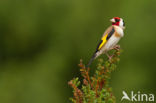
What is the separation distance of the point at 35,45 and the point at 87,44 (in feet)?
11.5

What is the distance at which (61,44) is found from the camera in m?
22.0

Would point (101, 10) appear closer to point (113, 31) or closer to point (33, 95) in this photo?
point (33, 95)

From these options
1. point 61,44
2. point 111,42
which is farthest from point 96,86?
point 61,44

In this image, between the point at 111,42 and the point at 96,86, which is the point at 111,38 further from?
the point at 96,86

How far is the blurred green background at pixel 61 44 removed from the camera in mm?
20250

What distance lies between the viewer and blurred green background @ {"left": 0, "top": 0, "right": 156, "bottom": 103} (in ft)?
66.4

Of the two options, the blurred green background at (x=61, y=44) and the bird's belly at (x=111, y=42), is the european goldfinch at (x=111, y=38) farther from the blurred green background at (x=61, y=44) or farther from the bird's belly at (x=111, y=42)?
the blurred green background at (x=61, y=44)

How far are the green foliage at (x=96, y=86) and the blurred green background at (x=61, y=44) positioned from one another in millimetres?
13292

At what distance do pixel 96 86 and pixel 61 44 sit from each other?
16.2 metres

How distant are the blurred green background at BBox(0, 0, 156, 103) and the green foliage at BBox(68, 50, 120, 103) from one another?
1329 cm

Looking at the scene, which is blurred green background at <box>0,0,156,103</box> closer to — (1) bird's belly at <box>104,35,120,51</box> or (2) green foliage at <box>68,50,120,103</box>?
Result: (1) bird's belly at <box>104,35,120,51</box>

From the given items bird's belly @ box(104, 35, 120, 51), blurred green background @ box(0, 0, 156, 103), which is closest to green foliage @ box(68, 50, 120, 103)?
bird's belly @ box(104, 35, 120, 51)

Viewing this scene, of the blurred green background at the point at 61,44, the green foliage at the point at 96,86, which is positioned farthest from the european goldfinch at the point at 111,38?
the blurred green background at the point at 61,44

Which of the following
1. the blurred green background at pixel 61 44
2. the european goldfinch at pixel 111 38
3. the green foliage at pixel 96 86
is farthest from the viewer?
the blurred green background at pixel 61 44
